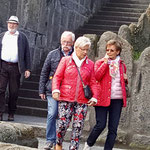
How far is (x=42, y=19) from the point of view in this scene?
44.1 feet

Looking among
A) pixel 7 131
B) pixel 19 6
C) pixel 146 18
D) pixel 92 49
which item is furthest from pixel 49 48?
pixel 7 131

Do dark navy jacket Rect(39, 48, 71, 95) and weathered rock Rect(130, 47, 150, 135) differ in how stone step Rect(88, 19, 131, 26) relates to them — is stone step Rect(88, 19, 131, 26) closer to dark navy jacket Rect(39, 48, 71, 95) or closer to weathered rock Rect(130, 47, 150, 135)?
weathered rock Rect(130, 47, 150, 135)

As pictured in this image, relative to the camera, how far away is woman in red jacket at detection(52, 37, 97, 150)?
6352 mm

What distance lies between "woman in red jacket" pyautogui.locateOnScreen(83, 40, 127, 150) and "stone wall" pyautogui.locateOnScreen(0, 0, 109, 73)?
5.25 m

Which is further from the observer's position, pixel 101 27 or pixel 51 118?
pixel 101 27

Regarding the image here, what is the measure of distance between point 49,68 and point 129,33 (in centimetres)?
404

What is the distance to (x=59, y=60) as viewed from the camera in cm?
710

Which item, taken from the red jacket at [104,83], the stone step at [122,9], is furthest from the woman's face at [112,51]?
the stone step at [122,9]

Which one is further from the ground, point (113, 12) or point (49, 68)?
point (113, 12)

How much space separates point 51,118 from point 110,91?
2.95ft

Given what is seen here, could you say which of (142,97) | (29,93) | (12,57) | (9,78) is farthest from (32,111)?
(142,97)

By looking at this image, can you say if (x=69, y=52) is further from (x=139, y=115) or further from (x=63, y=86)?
(x=139, y=115)

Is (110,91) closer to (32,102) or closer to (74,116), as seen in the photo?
(74,116)

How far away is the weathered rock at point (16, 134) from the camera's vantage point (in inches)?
237
